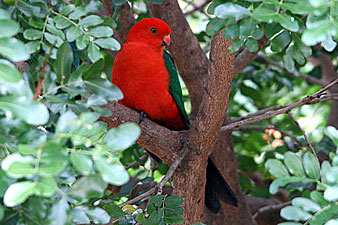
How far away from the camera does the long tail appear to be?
2170 millimetres

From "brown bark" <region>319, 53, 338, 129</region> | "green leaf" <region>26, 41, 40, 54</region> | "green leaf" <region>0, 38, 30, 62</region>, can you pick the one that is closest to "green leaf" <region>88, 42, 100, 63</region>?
"green leaf" <region>26, 41, 40, 54</region>

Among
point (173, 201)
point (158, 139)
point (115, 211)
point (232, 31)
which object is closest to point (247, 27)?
point (232, 31)

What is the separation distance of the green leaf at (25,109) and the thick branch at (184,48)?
1.84 metres

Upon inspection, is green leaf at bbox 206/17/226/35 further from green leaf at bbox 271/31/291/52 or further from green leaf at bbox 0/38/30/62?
green leaf at bbox 0/38/30/62

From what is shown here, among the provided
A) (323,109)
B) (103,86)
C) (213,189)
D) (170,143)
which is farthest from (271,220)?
(103,86)

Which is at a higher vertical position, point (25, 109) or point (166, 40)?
point (166, 40)

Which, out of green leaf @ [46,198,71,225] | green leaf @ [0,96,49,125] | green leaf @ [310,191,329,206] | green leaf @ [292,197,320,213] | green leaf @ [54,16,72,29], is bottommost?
green leaf @ [46,198,71,225]

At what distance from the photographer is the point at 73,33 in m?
1.07

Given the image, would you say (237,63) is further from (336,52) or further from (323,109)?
(323,109)

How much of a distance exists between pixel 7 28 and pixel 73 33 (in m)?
0.31

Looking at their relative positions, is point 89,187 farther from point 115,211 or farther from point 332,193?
point 115,211

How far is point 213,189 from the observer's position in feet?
7.24

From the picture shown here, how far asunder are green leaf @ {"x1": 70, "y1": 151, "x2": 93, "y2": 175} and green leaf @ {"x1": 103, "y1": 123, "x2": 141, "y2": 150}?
5cm

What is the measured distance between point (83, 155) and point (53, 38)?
16.5 inches
